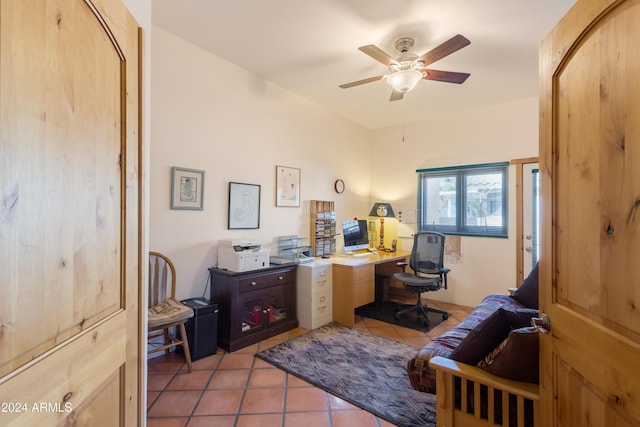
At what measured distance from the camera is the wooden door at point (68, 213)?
1.97 feet

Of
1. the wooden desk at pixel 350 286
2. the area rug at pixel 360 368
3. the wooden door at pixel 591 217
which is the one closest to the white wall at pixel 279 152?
the wooden desk at pixel 350 286

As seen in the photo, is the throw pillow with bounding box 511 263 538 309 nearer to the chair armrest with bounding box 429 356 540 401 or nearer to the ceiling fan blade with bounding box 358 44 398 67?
the chair armrest with bounding box 429 356 540 401

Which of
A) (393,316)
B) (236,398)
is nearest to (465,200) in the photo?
(393,316)

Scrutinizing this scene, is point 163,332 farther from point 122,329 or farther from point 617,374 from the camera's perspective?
point 617,374

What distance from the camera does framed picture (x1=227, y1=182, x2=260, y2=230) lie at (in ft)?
10.5

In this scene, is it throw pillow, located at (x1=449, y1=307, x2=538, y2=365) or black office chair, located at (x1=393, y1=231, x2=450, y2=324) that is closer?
throw pillow, located at (x1=449, y1=307, x2=538, y2=365)

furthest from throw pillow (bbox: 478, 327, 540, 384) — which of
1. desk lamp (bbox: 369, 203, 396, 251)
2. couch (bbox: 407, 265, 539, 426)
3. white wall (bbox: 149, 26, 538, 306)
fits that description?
desk lamp (bbox: 369, 203, 396, 251)

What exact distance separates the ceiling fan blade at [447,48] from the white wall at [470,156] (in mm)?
2327

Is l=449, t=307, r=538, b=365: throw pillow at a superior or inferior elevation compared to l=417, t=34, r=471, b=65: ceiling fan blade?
inferior

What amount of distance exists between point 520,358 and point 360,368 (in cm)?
146

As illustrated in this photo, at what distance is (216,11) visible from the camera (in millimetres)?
2307

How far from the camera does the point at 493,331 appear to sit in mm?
1458

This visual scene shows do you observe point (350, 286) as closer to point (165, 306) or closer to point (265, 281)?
point (265, 281)

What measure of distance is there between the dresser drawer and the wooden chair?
0.54 meters
